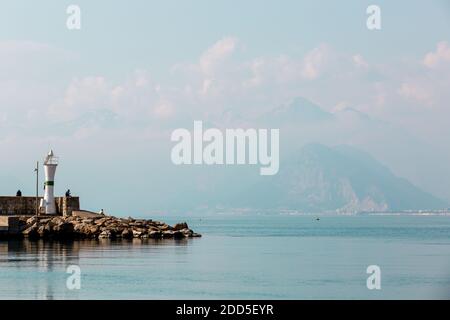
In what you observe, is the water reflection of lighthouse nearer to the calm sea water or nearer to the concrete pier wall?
the concrete pier wall

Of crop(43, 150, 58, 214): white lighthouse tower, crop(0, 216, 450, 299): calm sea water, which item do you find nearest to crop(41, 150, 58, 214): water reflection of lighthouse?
crop(43, 150, 58, 214): white lighthouse tower

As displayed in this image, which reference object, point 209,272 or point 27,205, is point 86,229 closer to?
point 27,205

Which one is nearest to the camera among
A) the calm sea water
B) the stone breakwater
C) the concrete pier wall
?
the calm sea water

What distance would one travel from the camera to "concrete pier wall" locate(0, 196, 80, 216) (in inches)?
3157

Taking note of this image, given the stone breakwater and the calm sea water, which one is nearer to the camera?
the calm sea water

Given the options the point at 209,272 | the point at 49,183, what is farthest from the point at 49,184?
the point at 209,272

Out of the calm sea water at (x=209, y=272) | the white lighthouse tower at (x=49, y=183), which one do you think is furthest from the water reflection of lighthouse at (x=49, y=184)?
the calm sea water at (x=209, y=272)

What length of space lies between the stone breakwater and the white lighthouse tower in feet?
6.30

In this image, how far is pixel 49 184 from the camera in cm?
8031

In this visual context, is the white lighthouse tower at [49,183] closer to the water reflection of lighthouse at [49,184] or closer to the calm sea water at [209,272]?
the water reflection of lighthouse at [49,184]

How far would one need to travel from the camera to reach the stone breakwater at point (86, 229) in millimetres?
76500

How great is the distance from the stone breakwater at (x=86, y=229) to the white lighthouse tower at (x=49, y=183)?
1.92 m
